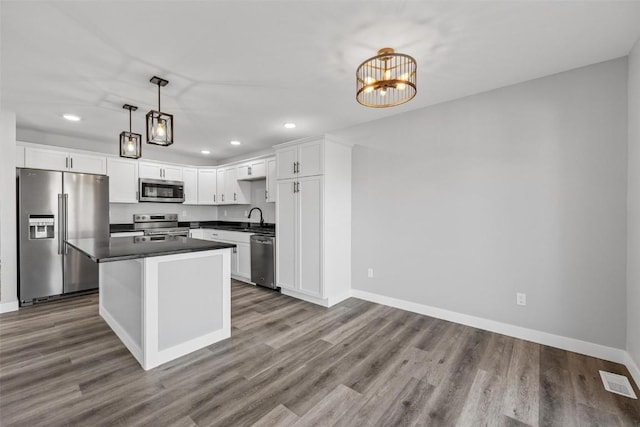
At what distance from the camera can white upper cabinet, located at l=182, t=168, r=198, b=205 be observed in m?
5.70

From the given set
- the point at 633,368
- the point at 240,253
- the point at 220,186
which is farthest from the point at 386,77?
the point at 220,186

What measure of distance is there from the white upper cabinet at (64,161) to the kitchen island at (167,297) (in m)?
2.46

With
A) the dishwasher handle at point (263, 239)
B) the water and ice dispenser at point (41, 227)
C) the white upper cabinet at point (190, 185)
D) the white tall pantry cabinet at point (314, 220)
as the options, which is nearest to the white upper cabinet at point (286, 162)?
the white tall pantry cabinet at point (314, 220)

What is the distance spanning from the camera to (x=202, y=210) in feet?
20.7

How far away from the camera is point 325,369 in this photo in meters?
2.24

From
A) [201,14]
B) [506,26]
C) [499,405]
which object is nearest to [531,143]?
[506,26]

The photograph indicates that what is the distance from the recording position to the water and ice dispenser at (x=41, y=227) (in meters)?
3.64

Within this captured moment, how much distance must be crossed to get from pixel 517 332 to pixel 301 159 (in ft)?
10.2

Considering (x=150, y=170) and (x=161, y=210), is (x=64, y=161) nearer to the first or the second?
(x=150, y=170)

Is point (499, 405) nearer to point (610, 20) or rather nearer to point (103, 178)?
point (610, 20)

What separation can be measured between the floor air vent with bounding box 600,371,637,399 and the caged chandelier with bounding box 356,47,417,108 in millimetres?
2508

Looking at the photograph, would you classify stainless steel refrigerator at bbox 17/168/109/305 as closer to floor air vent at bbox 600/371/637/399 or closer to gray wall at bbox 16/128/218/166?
gray wall at bbox 16/128/218/166

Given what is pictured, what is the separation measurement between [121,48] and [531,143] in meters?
3.64

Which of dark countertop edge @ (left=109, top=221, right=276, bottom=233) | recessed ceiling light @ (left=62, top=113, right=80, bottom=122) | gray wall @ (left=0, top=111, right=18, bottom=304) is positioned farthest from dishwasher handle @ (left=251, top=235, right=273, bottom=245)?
gray wall @ (left=0, top=111, right=18, bottom=304)
